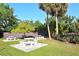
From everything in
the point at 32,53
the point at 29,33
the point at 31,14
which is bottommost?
the point at 32,53

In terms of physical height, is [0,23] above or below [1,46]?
above

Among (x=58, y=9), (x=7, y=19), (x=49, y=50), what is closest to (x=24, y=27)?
(x=7, y=19)

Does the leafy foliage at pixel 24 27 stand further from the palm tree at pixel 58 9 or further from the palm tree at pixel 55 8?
the palm tree at pixel 58 9

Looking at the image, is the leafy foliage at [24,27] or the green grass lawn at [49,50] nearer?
the green grass lawn at [49,50]

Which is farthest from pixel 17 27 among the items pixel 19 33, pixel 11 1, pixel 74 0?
pixel 74 0

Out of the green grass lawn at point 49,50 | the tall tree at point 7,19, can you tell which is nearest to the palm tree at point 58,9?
the green grass lawn at point 49,50

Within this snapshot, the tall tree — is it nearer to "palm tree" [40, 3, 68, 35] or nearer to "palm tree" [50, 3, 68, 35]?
"palm tree" [40, 3, 68, 35]

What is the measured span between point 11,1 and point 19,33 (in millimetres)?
920

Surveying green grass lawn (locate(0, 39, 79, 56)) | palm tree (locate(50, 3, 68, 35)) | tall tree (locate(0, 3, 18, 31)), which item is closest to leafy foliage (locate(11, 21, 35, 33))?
tall tree (locate(0, 3, 18, 31))

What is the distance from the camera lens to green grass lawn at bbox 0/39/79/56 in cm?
795

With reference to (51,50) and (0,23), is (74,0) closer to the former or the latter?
(51,50)

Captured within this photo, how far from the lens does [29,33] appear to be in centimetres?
822

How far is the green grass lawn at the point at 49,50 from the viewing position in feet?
26.1

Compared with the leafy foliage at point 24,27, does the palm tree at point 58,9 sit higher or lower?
higher
